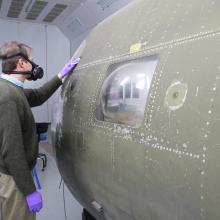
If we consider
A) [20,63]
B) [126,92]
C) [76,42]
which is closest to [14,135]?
[20,63]

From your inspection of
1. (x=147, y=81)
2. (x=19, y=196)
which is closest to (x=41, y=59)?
(x=19, y=196)

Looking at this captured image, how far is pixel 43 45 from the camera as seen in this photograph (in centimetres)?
764

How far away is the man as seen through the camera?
5.65 ft

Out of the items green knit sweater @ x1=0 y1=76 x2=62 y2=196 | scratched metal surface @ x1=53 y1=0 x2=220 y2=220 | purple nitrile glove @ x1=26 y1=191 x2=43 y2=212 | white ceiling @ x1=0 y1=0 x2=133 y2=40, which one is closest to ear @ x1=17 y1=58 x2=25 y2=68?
green knit sweater @ x1=0 y1=76 x2=62 y2=196

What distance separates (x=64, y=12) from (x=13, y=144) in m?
5.31

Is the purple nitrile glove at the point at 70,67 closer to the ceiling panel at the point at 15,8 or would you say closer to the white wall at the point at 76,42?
the ceiling panel at the point at 15,8

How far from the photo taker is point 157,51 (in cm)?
130

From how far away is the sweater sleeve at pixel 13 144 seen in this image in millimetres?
1710

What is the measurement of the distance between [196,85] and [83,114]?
88 centimetres

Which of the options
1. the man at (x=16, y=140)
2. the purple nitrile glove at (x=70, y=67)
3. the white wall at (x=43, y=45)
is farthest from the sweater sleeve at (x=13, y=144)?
the white wall at (x=43, y=45)

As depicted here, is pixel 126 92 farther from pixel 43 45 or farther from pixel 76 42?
pixel 43 45

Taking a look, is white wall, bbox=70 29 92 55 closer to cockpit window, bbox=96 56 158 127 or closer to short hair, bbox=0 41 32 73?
short hair, bbox=0 41 32 73

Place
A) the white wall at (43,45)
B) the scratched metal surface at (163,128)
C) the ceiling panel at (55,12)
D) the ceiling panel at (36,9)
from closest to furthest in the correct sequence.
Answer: the scratched metal surface at (163,128), the ceiling panel at (36,9), the ceiling panel at (55,12), the white wall at (43,45)

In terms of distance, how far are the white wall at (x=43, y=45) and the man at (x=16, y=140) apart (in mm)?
5401
